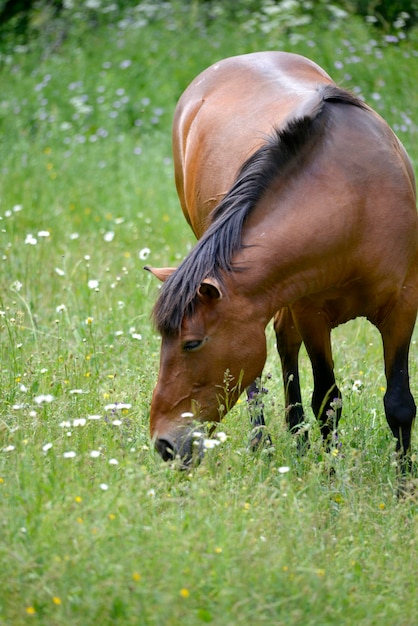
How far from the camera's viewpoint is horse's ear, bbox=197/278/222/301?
10.7 feet

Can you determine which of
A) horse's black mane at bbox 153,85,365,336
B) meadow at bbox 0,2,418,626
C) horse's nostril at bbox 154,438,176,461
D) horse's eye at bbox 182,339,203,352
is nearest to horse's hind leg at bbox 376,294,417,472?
meadow at bbox 0,2,418,626

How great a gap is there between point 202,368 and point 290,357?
1.27m

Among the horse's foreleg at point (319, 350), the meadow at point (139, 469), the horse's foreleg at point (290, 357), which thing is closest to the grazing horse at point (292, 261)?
the horse's foreleg at point (319, 350)

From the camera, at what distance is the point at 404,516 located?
3.24 meters

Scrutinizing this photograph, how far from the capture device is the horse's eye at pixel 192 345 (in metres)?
3.37

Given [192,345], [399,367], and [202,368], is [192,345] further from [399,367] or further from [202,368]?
[399,367]

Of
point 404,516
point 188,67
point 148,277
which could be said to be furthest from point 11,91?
point 404,516

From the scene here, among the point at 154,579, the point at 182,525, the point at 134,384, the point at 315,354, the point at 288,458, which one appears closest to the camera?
the point at 154,579

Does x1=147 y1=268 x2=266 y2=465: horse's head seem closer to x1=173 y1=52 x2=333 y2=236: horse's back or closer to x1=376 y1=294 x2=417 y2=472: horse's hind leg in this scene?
x1=376 y1=294 x2=417 y2=472: horse's hind leg

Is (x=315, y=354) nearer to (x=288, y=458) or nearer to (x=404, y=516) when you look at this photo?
(x=288, y=458)

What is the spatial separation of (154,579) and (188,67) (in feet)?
30.2

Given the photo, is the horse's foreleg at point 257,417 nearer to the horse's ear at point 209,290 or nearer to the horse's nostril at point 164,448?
the horse's nostril at point 164,448

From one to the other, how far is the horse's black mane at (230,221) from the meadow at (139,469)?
53cm

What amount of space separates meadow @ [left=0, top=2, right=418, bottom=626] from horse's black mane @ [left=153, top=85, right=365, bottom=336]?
1.74 feet
